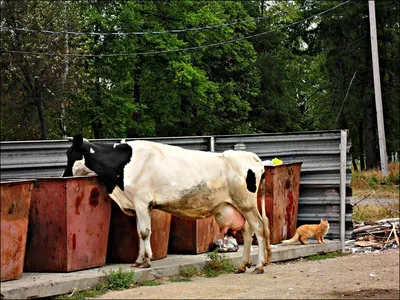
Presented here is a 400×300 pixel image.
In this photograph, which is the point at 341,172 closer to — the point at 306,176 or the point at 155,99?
the point at 306,176

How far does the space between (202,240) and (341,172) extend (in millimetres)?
3109

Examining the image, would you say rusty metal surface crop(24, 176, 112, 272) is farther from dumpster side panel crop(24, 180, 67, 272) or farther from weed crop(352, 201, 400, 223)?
weed crop(352, 201, 400, 223)

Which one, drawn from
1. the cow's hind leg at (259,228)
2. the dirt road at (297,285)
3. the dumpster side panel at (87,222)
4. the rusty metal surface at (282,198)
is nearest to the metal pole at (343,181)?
the rusty metal surface at (282,198)

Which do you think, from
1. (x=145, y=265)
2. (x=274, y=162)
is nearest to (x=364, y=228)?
(x=274, y=162)

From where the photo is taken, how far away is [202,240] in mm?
14234

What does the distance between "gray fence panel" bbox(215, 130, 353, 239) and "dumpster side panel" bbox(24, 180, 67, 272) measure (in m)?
5.20

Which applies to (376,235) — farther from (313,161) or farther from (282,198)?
(282,198)

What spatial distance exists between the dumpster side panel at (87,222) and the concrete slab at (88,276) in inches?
6.9

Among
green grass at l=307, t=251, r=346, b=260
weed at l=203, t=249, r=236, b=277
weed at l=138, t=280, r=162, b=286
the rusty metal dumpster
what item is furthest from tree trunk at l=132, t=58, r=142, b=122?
weed at l=138, t=280, r=162, b=286

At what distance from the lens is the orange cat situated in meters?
15.6

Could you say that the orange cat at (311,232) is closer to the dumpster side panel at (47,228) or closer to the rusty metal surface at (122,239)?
the rusty metal surface at (122,239)

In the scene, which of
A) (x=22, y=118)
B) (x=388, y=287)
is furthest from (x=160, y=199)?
→ (x=22, y=118)

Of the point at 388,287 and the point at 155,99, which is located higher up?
the point at 155,99

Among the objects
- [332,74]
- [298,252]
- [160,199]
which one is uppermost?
[332,74]
